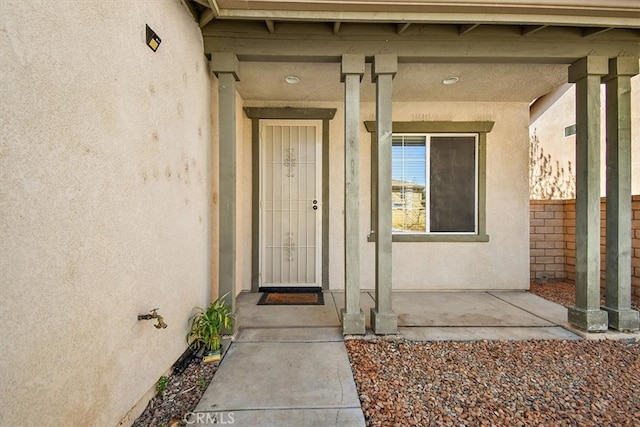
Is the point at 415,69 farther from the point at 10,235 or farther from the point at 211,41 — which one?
the point at 10,235

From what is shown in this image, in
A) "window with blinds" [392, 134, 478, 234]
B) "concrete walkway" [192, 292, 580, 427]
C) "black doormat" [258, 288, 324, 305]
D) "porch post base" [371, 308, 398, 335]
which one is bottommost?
"concrete walkway" [192, 292, 580, 427]

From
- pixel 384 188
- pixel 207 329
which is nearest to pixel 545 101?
pixel 384 188

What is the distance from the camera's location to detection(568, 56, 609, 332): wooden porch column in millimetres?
2750

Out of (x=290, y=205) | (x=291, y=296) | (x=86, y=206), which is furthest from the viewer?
(x=290, y=205)

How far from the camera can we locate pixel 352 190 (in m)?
2.71

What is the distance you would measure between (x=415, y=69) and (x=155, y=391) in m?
3.66

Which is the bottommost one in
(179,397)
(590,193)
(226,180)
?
(179,397)

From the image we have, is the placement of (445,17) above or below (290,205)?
above

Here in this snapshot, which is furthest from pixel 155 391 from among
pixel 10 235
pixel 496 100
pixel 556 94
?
pixel 556 94

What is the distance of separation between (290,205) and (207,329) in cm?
223

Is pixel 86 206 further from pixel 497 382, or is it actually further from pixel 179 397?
pixel 497 382

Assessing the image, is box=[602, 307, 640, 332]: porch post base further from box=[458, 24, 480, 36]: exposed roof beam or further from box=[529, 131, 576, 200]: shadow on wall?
box=[529, 131, 576, 200]: shadow on wall

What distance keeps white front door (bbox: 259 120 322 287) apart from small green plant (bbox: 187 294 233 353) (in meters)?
1.77

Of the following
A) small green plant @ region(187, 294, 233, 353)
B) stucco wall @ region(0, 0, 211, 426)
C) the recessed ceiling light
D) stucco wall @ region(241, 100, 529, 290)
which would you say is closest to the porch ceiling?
the recessed ceiling light
